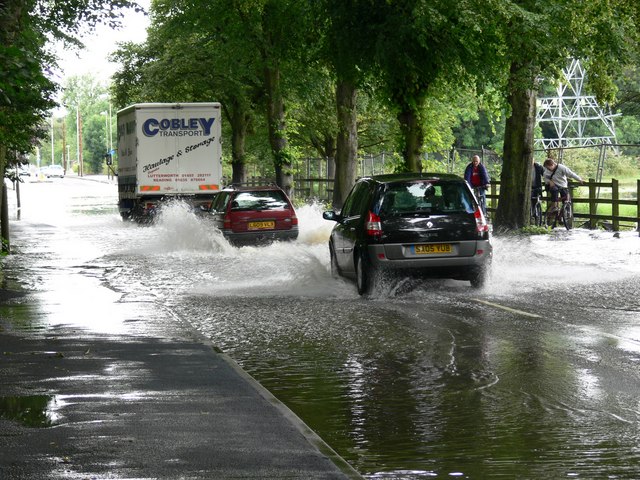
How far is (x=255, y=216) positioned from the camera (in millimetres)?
24688

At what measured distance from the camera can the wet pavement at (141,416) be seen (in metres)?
5.87

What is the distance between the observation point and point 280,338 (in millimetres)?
11508

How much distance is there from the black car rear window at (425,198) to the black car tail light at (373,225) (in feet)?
0.45

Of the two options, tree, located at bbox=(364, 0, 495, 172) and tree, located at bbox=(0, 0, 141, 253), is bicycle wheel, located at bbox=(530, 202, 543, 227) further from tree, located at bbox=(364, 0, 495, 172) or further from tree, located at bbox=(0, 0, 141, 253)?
tree, located at bbox=(0, 0, 141, 253)

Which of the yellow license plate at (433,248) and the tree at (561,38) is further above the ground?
the tree at (561,38)

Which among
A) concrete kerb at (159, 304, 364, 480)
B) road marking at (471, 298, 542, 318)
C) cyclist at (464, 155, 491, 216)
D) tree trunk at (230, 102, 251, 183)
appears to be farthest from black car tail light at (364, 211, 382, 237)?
tree trunk at (230, 102, 251, 183)

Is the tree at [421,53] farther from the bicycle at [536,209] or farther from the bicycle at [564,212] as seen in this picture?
the bicycle at [536,209]

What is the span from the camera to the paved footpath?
586 centimetres

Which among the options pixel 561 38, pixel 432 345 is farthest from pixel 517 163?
pixel 432 345

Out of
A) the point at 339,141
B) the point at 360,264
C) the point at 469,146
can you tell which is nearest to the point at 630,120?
the point at 469,146

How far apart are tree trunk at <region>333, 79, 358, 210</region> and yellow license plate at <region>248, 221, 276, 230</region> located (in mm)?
10687

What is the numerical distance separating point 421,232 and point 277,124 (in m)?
22.7

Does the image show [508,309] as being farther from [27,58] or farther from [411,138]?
[411,138]

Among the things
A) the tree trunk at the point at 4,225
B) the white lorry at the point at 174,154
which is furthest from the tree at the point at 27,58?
the white lorry at the point at 174,154
